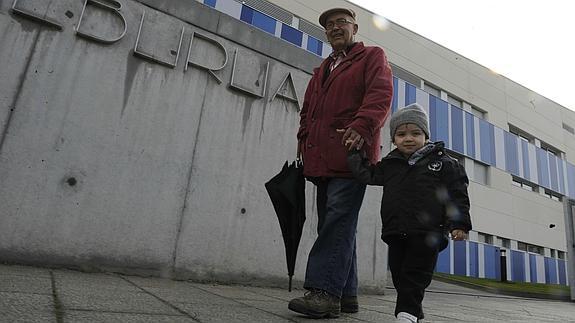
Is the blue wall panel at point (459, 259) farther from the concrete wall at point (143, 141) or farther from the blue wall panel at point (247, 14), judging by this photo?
the concrete wall at point (143, 141)

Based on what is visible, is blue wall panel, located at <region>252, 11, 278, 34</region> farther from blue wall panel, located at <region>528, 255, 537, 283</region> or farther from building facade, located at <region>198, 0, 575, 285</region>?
blue wall panel, located at <region>528, 255, 537, 283</region>

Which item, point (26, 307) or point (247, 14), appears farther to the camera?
point (247, 14)

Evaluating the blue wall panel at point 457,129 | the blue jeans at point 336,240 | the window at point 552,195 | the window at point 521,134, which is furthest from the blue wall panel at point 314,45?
the window at point 552,195

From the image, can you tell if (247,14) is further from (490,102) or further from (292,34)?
(490,102)

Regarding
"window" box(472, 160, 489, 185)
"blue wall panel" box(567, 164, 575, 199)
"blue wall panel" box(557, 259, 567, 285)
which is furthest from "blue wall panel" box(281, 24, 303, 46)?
"blue wall panel" box(567, 164, 575, 199)

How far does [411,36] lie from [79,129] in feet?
68.9

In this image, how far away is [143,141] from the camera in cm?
374

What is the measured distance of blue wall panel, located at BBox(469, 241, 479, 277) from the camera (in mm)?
18734

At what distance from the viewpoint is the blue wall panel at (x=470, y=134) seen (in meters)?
21.1

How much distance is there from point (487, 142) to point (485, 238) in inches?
213

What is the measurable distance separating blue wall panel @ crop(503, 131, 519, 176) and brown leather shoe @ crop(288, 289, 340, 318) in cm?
2378

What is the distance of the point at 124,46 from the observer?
3.80m

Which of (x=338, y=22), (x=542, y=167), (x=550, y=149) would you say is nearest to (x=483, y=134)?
(x=542, y=167)

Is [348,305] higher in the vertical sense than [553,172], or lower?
lower
